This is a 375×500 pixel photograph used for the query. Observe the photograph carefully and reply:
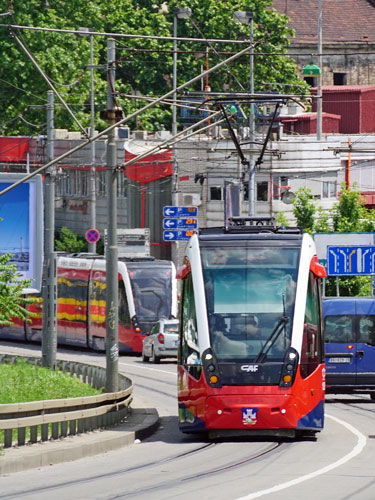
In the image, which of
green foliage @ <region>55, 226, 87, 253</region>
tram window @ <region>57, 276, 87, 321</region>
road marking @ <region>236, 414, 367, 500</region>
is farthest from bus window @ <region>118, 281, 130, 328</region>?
green foliage @ <region>55, 226, 87, 253</region>

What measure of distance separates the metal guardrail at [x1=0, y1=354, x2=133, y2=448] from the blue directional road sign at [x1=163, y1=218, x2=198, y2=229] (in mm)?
26655

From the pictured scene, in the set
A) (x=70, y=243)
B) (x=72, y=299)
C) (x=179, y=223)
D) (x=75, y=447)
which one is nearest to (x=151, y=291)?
(x=72, y=299)

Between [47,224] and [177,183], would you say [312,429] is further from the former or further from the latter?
[177,183]

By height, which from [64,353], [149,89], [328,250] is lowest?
[64,353]

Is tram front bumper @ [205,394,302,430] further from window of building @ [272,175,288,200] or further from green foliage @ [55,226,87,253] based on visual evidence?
green foliage @ [55,226,87,253]

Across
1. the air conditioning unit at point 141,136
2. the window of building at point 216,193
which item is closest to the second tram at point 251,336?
the window of building at point 216,193

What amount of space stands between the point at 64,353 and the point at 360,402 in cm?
2038

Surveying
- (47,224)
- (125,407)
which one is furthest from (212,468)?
(47,224)

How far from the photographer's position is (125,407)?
947 inches

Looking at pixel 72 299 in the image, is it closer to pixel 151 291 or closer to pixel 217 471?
pixel 151 291

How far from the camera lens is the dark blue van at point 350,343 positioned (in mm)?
29312

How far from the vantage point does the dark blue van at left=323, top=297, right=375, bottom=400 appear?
29312 mm

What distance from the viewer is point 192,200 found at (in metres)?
64.6

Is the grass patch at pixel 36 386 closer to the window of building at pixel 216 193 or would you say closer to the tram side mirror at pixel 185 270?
the tram side mirror at pixel 185 270
